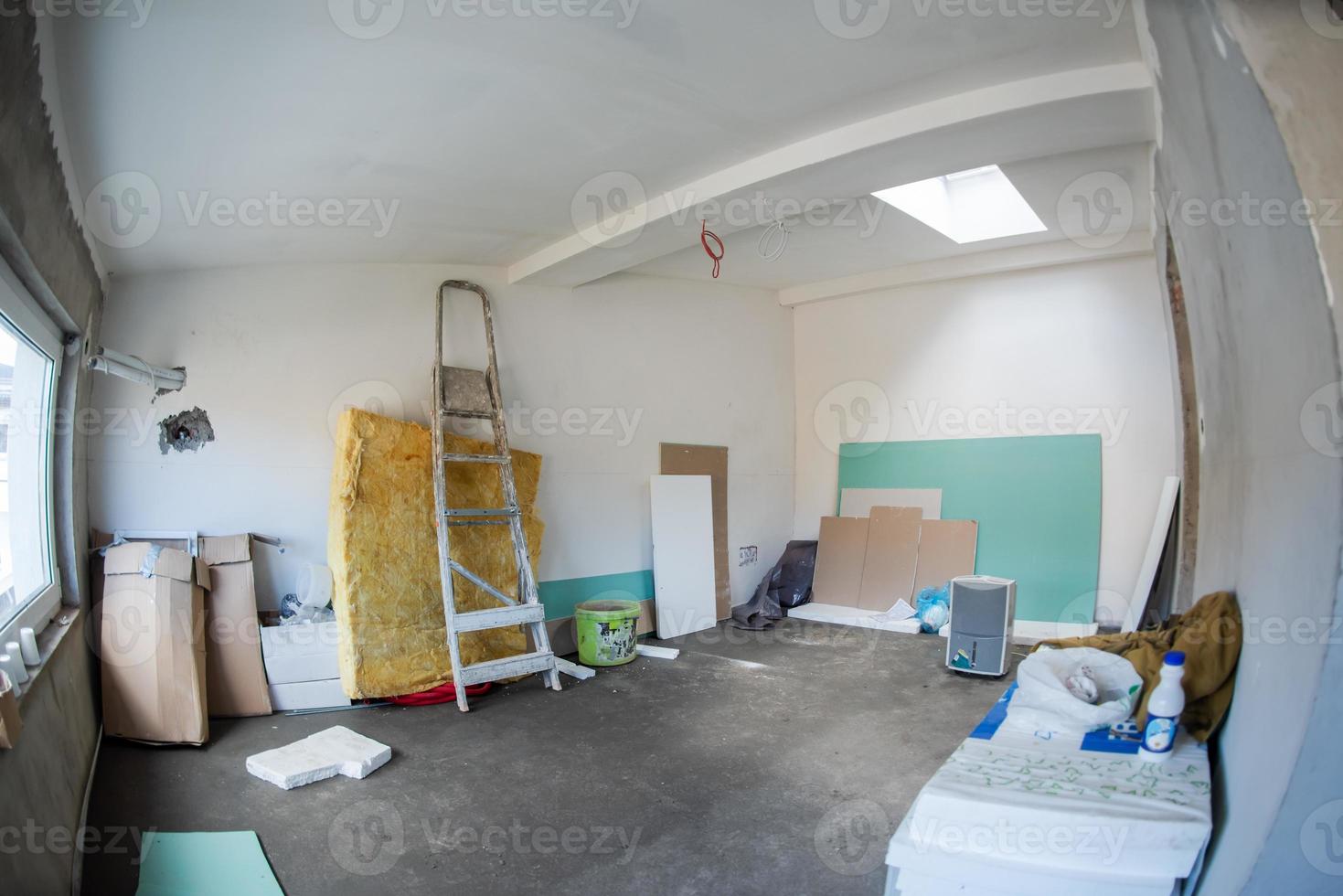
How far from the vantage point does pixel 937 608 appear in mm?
5004

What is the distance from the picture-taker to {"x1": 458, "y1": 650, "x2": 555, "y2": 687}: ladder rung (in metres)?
3.56

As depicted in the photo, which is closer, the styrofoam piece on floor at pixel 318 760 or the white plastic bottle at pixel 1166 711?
the white plastic bottle at pixel 1166 711

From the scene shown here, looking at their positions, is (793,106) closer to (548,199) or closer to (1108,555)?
(548,199)

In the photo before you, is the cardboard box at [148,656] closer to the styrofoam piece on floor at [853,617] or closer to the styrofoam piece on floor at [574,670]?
the styrofoam piece on floor at [574,670]

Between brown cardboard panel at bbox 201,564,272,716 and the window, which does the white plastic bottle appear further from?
brown cardboard panel at bbox 201,564,272,716

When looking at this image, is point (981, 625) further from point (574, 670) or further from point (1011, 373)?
point (574, 670)

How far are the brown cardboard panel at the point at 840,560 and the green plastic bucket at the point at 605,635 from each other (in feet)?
6.56

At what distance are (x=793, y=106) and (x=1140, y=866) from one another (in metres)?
2.41

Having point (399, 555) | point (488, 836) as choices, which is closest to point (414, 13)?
point (488, 836)

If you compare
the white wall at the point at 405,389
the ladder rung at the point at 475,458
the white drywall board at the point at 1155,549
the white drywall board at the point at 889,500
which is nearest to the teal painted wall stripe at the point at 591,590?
the white wall at the point at 405,389

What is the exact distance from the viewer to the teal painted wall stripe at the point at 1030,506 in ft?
16.0

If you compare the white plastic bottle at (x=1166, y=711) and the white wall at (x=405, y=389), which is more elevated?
the white wall at (x=405, y=389)

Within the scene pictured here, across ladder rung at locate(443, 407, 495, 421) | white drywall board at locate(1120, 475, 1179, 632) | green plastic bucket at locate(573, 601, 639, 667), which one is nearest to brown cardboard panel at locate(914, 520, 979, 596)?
white drywall board at locate(1120, 475, 1179, 632)

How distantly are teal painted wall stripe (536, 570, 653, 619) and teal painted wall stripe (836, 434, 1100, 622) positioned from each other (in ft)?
7.35
